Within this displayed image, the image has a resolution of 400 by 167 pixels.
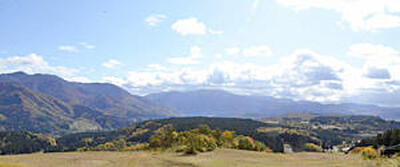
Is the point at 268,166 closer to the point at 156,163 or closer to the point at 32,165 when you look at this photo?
the point at 156,163

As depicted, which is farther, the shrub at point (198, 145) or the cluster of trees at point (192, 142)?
the cluster of trees at point (192, 142)

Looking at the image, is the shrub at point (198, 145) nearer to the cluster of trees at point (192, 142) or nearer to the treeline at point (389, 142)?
the cluster of trees at point (192, 142)

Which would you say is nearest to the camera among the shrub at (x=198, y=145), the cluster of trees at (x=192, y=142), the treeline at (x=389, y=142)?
the treeline at (x=389, y=142)

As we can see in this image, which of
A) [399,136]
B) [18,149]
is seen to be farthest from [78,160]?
[18,149]

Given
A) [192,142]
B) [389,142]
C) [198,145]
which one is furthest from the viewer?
[389,142]

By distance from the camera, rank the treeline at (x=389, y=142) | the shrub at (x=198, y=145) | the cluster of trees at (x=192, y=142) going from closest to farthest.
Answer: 1. the treeline at (x=389, y=142)
2. the shrub at (x=198, y=145)
3. the cluster of trees at (x=192, y=142)

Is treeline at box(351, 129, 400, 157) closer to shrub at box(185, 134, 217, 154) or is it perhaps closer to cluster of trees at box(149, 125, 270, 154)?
shrub at box(185, 134, 217, 154)

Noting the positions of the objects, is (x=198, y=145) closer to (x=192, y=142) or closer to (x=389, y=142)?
(x=192, y=142)

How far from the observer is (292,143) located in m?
155

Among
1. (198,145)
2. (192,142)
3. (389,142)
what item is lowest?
(389,142)

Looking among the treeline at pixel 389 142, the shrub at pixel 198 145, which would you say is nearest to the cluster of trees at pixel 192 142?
the shrub at pixel 198 145

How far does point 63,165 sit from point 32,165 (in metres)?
2.16

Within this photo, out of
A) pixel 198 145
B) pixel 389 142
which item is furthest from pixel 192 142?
pixel 389 142

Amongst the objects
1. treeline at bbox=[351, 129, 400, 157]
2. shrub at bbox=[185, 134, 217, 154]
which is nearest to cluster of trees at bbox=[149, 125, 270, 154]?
shrub at bbox=[185, 134, 217, 154]
